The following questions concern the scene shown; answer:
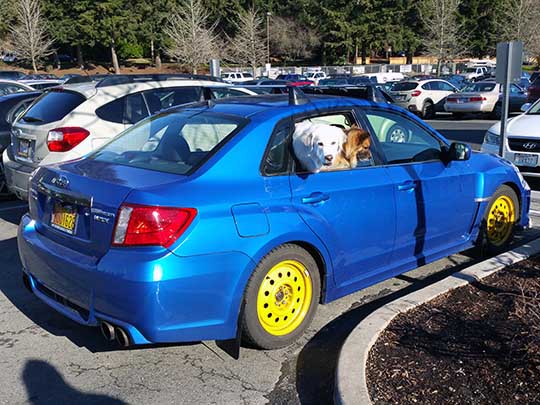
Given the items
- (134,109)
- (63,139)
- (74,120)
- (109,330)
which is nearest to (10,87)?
(134,109)

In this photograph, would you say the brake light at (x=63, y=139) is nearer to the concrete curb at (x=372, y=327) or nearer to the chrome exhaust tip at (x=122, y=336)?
the chrome exhaust tip at (x=122, y=336)

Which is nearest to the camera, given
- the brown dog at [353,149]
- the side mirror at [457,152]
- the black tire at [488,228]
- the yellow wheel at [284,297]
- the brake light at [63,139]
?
the yellow wheel at [284,297]

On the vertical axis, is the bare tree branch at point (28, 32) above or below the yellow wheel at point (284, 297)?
above

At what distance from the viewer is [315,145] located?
3975 millimetres

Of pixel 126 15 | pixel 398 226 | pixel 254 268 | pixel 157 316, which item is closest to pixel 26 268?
pixel 157 316

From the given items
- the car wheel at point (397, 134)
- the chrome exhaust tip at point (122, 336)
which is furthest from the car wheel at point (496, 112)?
the chrome exhaust tip at point (122, 336)

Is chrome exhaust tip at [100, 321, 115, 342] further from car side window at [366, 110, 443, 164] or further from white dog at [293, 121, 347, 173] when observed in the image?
car side window at [366, 110, 443, 164]

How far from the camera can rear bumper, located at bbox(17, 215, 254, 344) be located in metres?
3.23

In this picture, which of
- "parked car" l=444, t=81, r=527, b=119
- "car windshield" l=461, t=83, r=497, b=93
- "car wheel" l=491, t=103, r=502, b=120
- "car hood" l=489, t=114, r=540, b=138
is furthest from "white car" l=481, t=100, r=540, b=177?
"car windshield" l=461, t=83, r=497, b=93

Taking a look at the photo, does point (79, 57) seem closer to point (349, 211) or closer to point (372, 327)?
point (349, 211)

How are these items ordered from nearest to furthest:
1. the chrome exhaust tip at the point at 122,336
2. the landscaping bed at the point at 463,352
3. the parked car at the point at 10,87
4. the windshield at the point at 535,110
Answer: the landscaping bed at the point at 463,352 < the chrome exhaust tip at the point at 122,336 < the windshield at the point at 535,110 < the parked car at the point at 10,87

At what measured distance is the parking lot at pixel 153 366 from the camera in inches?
134

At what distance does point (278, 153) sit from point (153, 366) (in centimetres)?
163

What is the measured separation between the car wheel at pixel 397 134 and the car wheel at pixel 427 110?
20465mm
